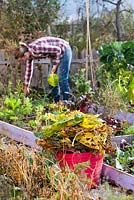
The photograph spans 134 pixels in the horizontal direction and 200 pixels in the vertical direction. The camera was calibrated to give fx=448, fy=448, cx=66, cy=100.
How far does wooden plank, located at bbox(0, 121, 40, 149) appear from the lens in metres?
5.09

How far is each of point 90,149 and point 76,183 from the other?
835mm

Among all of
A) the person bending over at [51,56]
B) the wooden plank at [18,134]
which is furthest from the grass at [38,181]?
the person bending over at [51,56]

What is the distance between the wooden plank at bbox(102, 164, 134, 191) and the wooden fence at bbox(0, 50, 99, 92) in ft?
14.2

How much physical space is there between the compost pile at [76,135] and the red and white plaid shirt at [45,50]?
10.3ft

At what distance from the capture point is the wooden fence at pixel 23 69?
8273 millimetres

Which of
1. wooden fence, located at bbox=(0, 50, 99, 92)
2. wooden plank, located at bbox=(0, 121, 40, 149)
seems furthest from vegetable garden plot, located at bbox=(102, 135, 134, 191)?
wooden fence, located at bbox=(0, 50, 99, 92)

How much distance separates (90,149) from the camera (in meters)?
3.77

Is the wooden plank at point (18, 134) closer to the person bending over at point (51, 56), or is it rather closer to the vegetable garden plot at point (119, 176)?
the vegetable garden plot at point (119, 176)

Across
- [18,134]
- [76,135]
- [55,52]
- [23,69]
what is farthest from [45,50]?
[76,135]

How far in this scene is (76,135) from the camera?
3729 mm

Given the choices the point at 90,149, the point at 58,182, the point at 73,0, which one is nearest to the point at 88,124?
the point at 90,149

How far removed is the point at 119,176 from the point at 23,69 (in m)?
5.06

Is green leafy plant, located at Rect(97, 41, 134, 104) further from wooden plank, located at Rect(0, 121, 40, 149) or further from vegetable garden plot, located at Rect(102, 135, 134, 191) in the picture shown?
vegetable garden plot, located at Rect(102, 135, 134, 191)

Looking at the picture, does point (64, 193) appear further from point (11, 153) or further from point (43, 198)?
point (11, 153)
